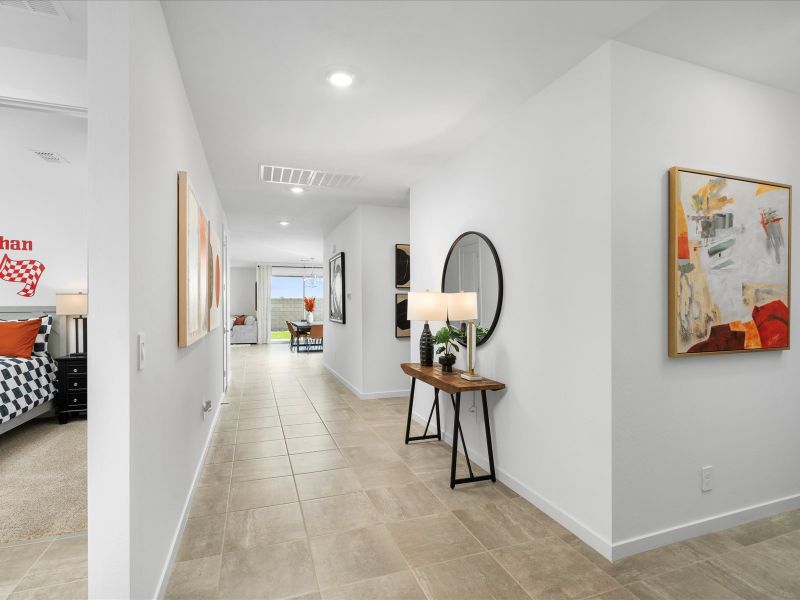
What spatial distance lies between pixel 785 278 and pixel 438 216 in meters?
2.42

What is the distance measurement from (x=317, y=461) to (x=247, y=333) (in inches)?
402

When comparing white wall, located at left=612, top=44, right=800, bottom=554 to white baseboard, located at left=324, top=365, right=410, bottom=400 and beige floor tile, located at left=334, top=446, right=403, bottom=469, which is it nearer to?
beige floor tile, located at left=334, top=446, right=403, bottom=469

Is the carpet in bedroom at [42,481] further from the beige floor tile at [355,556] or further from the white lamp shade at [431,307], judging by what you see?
the white lamp shade at [431,307]

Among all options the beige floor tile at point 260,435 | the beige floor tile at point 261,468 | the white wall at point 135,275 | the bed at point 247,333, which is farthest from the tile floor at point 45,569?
the bed at point 247,333

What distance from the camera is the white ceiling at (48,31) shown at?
5.97ft

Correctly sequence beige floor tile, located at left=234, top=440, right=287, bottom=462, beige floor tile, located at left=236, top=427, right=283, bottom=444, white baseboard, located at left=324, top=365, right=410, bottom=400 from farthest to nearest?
white baseboard, located at left=324, top=365, right=410, bottom=400
beige floor tile, located at left=236, top=427, right=283, bottom=444
beige floor tile, located at left=234, top=440, right=287, bottom=462

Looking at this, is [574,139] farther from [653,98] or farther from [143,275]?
[143,275]

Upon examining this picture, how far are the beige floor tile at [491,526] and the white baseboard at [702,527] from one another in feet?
1.55

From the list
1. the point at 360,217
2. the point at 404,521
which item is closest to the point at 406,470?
the point at 404,521

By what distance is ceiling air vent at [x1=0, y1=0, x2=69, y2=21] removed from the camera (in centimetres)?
173

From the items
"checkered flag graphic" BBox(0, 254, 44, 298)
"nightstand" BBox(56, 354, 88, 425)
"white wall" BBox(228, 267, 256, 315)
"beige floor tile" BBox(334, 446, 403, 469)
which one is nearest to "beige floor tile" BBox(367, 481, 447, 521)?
"beige floor tile" BBox(334, 446, 403, 469)

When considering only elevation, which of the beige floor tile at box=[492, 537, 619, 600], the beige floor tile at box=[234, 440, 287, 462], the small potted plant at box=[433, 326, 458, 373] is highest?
the small potted plant at box=[433, 326, 458, 373]

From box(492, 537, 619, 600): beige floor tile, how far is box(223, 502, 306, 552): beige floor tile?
3.49 feet

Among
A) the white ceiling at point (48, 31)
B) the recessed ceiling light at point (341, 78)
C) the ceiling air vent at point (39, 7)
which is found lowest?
the ceiling air vent at point (39, 7)
